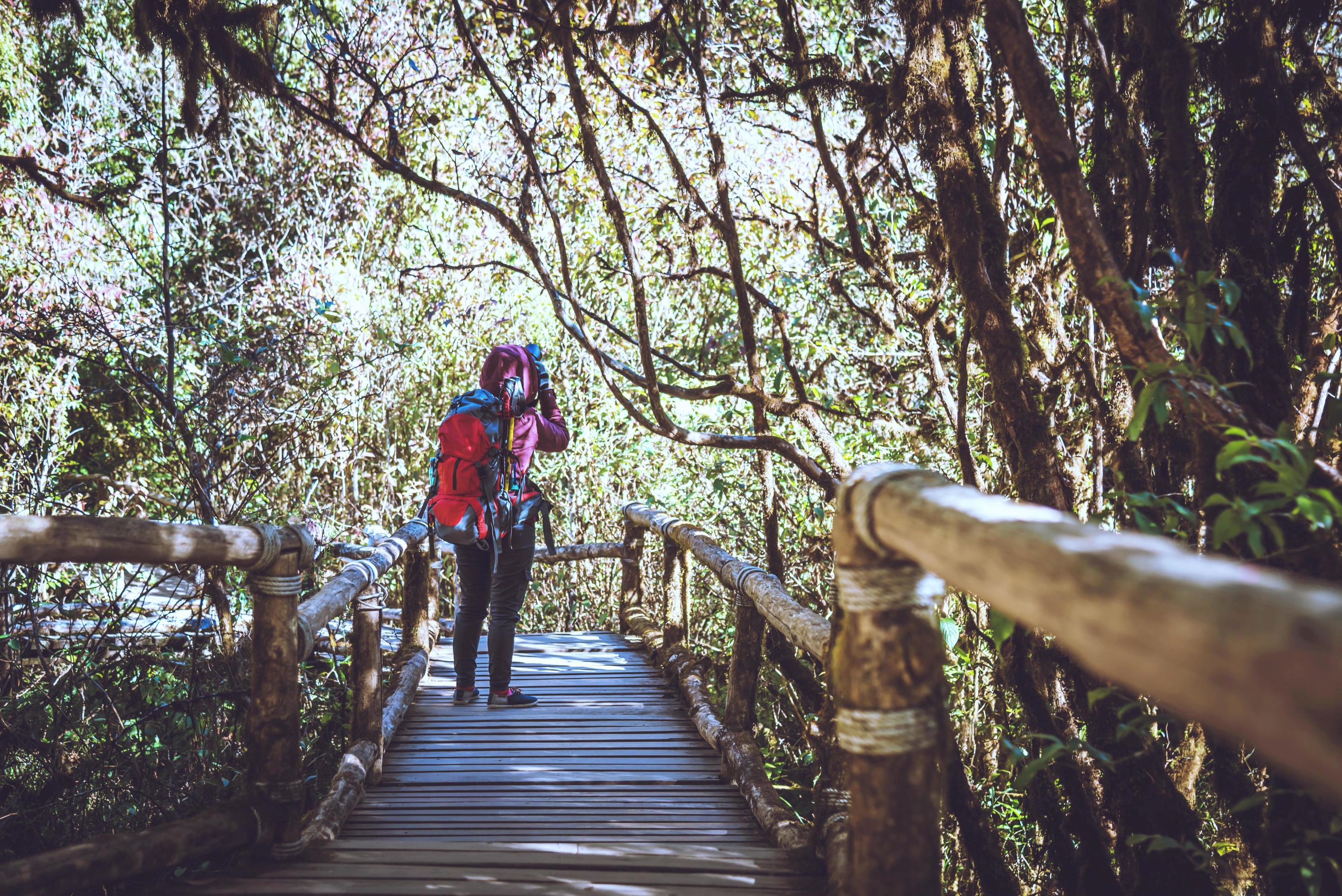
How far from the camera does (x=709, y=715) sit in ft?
12.4

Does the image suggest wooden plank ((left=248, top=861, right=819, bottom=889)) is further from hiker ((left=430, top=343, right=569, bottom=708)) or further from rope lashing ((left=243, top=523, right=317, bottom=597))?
hiker ((left=430, top=343, right=569, bottom=708))

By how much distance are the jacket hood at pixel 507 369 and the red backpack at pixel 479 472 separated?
0.11ft

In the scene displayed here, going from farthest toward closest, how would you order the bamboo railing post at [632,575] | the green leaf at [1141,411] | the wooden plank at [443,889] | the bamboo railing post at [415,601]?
the bamboo railing post at [632,575] → the bamboo railing post at [415,601] → the wooden plank at [443,889] → the green leaf at [1141,411]

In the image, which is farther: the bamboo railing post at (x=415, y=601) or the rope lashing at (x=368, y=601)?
the bamboo railing post at (x=415, y=601)

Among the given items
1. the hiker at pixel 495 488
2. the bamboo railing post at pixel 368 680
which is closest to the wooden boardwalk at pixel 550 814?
the bamboo railing post at pixel 368 680

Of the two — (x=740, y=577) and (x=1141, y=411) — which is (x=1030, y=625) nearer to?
(x=1141, y=411)

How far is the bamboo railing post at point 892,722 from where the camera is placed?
1354 mm

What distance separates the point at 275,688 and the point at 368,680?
2.72 ft

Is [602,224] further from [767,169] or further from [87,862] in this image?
[87,862]

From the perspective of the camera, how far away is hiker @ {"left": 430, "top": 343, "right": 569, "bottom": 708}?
372 cm

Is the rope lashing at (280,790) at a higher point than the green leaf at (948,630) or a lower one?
lower

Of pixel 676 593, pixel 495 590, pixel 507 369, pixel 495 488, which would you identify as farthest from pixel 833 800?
pixel 676 593

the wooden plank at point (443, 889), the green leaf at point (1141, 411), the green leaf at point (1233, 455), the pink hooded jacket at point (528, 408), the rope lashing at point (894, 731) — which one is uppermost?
the pink hooded jacket at point (528, 408)

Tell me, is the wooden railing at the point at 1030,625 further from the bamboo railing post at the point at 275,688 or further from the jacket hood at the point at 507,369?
the jacket hood at the point at 507,369
